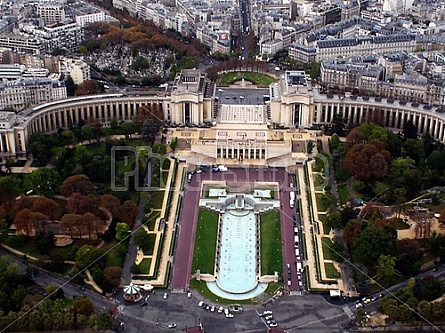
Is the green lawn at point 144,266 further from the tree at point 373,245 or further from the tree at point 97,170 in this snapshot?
the tree at point 373,245

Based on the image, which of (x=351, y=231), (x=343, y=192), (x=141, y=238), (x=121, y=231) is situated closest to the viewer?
(x=141, y=238)

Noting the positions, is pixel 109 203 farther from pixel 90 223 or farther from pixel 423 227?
pixel 423 227

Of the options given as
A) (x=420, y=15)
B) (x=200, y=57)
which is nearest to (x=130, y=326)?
(x=200, y=57)

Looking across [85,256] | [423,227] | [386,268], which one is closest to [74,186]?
[85,256]

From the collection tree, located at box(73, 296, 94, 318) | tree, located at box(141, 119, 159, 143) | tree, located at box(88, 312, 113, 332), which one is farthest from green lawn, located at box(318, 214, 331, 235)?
Answer: tree, located at box(141, 119, 159, 143)

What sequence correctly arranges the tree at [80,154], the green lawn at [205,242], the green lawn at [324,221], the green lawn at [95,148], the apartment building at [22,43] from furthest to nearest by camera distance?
the apartment building at [22,43] < the green lawn at [95,148] < the tree at [80,154] < the green lawn at [324,221] < the green lawn at [205,242]

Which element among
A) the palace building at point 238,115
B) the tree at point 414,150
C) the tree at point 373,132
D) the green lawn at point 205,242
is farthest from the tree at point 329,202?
the tree at point 414,150
